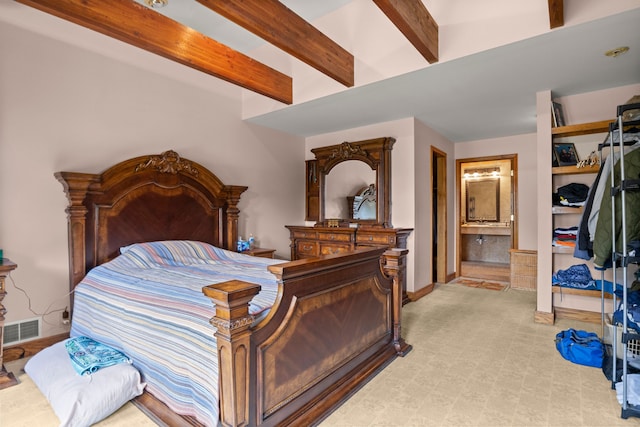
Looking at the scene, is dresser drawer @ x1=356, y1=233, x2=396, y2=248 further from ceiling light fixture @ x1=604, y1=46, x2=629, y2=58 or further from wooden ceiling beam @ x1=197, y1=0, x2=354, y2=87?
ceiling light fixture @ x1=604, y1=46, x2=629, y2=58

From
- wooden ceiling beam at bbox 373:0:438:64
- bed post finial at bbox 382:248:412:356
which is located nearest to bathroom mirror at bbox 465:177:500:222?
wooden ceiling beam at bbox 373:0:438:64

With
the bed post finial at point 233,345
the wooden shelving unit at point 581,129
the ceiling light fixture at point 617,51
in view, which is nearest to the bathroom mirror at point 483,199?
the wooden shelving unit at point 581,129

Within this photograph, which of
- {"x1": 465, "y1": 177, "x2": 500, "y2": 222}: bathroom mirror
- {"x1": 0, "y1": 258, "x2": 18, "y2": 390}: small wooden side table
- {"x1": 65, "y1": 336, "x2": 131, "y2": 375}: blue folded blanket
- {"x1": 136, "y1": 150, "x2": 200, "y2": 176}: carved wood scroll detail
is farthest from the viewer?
{"x1": 465, "y1": 177, "x2": 500, "y2": 222}: bathroom mirror

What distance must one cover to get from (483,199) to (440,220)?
6.19 feet

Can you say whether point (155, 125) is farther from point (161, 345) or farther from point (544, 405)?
point (544, 405)

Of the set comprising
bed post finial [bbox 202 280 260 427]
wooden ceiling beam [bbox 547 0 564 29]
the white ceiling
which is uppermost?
wooden ceiling beam [bbox 547 0 564 29]

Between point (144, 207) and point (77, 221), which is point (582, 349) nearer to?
point (144, 207)

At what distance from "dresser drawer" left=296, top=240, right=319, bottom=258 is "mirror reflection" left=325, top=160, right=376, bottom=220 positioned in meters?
0.59

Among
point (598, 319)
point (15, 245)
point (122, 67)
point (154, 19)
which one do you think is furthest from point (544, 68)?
point (15, 245)

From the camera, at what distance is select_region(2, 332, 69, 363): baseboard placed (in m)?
2.55

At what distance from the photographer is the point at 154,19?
102 inches

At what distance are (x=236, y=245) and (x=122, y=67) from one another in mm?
2205

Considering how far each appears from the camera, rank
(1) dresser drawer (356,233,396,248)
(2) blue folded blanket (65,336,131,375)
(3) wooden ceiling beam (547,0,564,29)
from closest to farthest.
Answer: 1. (2) blue folded blanket (65,336,131,375)
2. (3) wooden ceiling beam (547,0,564,29)
3. (1) dresser drawer (356,233,396,248)

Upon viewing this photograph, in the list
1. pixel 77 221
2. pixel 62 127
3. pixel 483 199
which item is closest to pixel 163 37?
pixel 62 127
